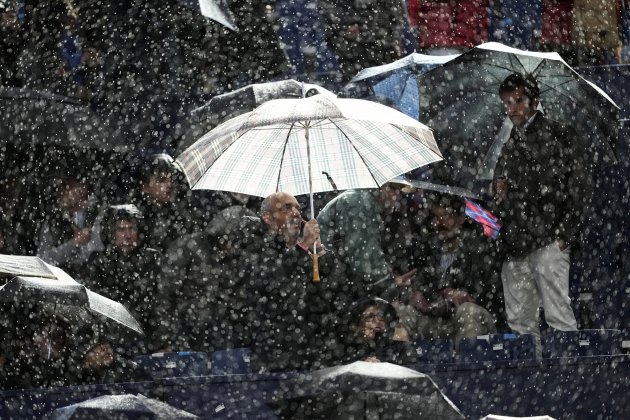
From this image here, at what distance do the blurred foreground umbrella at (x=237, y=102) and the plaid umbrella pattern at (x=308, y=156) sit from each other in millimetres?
141

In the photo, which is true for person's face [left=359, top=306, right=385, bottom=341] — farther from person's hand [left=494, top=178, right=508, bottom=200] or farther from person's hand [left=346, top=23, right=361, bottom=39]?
person's hand [left=346, top=23, right=361, bottom=39]

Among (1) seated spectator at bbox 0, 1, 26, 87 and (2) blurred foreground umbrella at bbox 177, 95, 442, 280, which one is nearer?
(2) blurred foreground umbrella at bbox 177, 95, 442, 280

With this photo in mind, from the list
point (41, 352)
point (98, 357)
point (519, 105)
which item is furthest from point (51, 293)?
point (519, 105)

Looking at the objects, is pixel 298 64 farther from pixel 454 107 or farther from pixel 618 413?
pixel 618 413

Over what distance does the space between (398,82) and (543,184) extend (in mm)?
1036

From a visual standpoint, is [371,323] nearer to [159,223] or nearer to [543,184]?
[543,184]

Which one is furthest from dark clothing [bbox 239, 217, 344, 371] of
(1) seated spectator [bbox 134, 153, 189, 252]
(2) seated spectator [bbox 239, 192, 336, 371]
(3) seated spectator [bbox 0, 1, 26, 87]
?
(3) seated spectator [bbox 0, 1, 26, 87]

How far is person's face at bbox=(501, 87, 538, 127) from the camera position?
18.5ft

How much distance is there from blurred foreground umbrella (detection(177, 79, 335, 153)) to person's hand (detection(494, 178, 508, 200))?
1009mm

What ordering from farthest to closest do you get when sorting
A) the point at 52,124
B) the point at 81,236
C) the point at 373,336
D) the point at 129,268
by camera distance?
the point at 52,124
the point at 81,236
the point at 129,268
the point at 373,336

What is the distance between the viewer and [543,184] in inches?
227

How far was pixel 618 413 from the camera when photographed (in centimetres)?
480

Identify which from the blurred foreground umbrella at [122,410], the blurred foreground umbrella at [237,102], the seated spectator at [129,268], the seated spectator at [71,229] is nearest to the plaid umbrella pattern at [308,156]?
the blurred foreground umbrella at [237,102]

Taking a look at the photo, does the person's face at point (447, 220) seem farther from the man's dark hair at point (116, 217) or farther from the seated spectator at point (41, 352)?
the seated spectator at point (41, 352)
